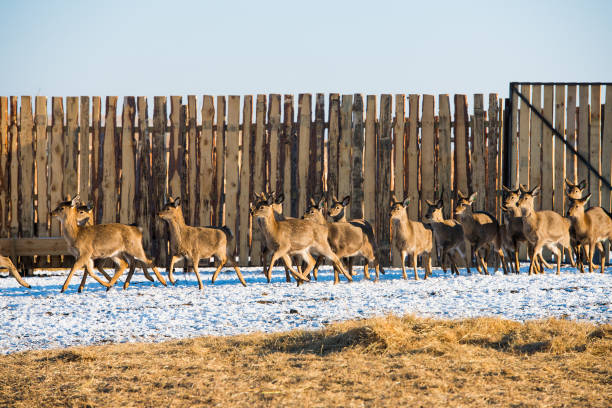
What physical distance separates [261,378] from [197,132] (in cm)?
996

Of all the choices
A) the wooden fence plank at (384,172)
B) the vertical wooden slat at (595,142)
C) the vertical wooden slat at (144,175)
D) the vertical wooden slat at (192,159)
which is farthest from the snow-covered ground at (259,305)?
the vertical wooden slat at (595,142)

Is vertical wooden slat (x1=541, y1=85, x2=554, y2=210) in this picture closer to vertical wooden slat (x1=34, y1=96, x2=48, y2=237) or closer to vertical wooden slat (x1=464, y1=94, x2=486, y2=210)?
vertical wooden slat (x1=464, y1=94, x2=486, y2=210)

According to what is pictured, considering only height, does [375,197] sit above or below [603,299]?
above

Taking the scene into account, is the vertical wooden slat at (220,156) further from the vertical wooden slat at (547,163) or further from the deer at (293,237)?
the vertical wooden slat at (547,163)

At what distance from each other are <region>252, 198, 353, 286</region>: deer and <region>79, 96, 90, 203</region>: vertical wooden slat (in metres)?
4.69

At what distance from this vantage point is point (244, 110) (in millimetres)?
14867

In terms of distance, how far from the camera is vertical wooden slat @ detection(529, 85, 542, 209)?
14.8 metres

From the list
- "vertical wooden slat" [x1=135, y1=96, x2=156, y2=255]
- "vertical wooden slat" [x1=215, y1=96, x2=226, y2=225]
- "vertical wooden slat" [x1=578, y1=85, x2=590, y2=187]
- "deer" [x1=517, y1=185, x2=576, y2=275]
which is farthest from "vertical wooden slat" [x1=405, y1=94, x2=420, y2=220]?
"vertical wooden slat" [x1=135, y1=96, x2=156, y2=255]

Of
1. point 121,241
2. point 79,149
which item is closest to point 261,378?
point 121,241

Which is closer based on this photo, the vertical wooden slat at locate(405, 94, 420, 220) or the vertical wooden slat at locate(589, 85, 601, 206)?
the vertical wooden slat at locate(405, 94, 420, 220)

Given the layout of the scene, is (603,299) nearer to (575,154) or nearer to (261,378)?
(261,378)

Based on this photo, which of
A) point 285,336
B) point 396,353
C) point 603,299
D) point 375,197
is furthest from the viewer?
point 375,197

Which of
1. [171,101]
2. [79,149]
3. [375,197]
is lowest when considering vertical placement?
[375,197]

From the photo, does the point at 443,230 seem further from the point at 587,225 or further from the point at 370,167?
the point at 587,225
